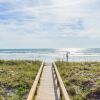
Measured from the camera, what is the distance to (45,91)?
14.4 metres

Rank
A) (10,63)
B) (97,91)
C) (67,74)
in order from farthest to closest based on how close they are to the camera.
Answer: (10,63) → (67,74) → (97,91)

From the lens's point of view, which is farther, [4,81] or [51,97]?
[4,81]

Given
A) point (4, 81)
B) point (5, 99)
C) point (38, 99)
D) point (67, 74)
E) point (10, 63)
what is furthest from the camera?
point (10, 63)

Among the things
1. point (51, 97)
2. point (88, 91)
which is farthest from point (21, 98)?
point (88, 91)

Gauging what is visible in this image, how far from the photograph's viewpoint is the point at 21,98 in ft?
45.9

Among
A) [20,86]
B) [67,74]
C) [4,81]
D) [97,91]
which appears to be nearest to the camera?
[97,91]

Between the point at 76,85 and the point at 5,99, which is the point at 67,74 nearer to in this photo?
the point at 76,85

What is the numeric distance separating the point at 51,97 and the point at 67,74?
9.00m

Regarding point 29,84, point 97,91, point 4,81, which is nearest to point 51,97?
point 97,91

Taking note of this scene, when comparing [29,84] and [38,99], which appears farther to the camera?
[29,84]

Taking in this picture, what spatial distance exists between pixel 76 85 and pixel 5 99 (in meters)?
4.96

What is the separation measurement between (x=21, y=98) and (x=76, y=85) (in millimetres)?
4426

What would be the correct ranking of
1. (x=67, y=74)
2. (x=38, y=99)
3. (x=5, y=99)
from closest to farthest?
(x=38, y=99), (x=5, y=99), (x=67, y=74)

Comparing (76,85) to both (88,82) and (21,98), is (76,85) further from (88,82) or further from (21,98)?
(21,98)
